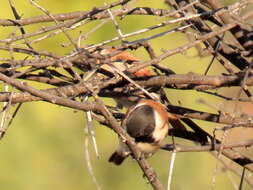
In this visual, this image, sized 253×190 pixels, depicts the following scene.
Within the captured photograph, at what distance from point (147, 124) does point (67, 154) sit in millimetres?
2720

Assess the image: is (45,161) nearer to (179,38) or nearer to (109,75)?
(179,38)

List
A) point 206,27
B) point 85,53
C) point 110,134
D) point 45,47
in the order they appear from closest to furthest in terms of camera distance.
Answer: point 85,53, point 206,27, point 45,47, point 110,134

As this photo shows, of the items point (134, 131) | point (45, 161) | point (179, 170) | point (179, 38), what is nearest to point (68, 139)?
point (45, 161)

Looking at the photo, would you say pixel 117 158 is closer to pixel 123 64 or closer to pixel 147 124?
pixel 147 124

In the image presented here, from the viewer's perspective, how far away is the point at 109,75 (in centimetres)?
259

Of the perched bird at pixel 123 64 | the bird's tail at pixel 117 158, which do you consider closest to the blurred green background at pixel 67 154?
the bird's tail at pixel 117 158

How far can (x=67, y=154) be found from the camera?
5.89m

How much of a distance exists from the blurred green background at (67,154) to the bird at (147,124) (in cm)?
228

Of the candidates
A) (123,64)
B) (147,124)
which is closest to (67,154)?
(147,124)

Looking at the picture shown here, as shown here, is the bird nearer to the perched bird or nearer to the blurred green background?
the perched bird

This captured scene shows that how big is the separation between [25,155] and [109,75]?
3352mm

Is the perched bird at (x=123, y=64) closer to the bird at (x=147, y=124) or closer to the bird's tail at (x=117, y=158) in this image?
the bird at (x=147, y=124)

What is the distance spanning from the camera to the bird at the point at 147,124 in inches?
123

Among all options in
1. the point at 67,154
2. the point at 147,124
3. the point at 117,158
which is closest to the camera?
the point at 147,124
